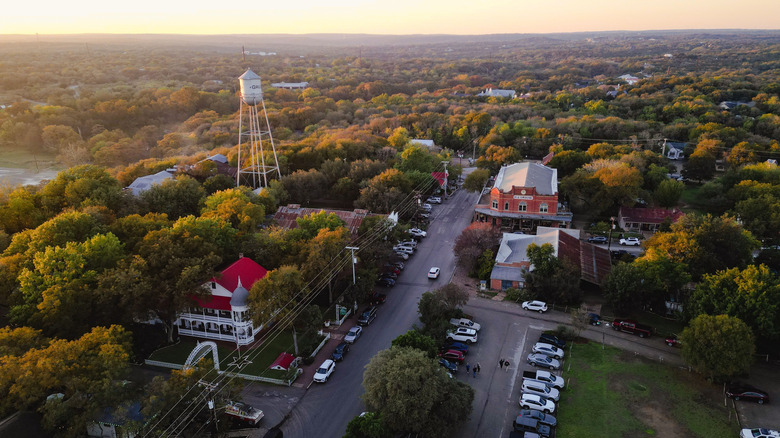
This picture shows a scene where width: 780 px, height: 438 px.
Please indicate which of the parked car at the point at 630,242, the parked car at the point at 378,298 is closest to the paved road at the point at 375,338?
the parked car at the point at 378,298

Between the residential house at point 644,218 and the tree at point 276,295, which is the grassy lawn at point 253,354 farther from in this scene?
the residential house at point 644,218

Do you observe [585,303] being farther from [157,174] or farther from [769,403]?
[157,174]

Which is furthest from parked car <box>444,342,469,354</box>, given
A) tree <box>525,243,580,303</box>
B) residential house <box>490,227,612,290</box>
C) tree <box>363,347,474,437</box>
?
residential house <box>490,227,612,290</box>

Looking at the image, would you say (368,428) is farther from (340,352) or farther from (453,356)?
(453,356)

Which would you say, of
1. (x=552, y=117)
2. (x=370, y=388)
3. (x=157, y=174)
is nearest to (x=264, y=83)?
(x=552, y=117)

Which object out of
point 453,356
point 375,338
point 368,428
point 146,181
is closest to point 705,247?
point 453,356

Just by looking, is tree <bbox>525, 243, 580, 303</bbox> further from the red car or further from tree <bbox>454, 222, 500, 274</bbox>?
the red car
